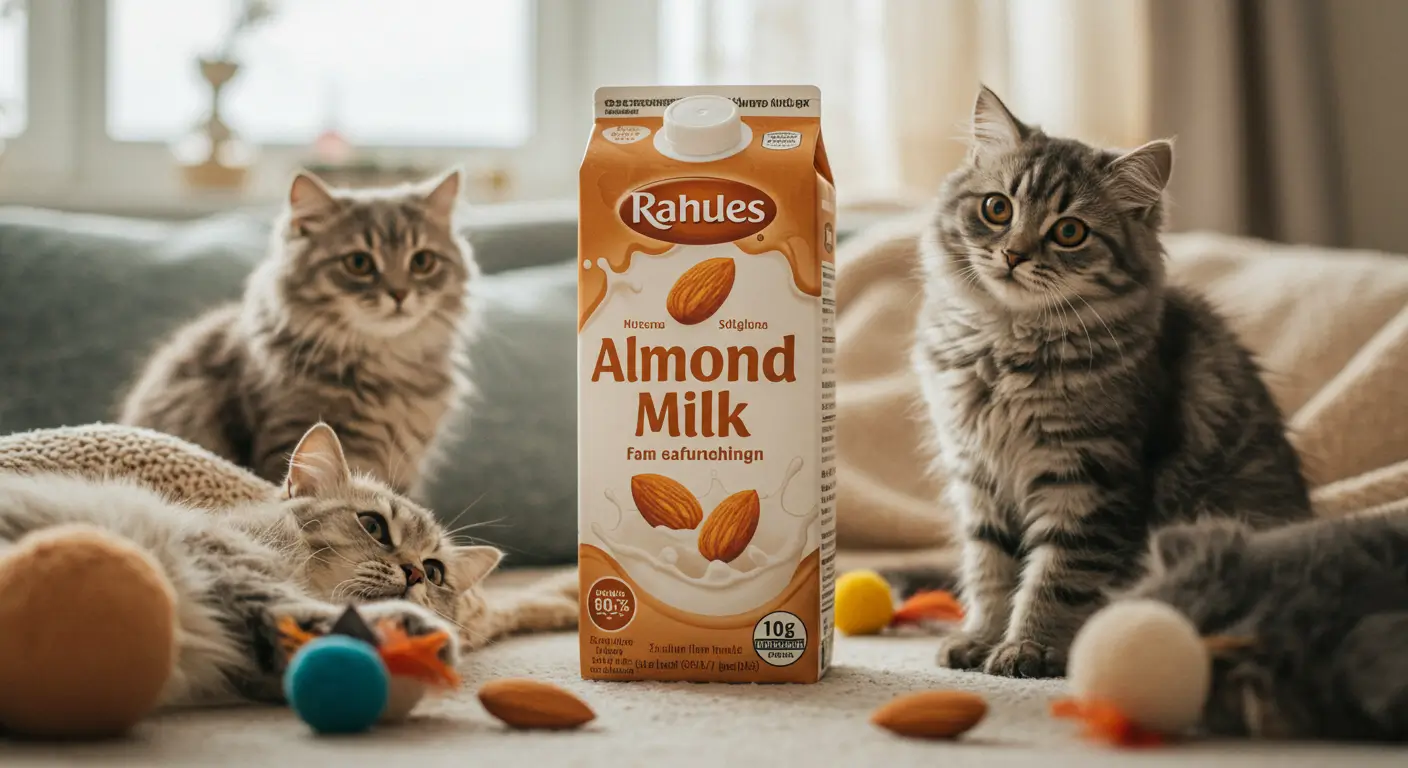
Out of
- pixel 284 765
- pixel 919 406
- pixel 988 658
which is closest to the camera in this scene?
pixel 284 765

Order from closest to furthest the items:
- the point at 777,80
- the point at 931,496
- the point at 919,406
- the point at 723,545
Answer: the point at 723,545 → the point at 919,406 → the point at 931,496 → the point at 777,80

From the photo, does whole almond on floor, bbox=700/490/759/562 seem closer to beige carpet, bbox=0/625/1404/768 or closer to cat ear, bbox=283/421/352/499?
beige carpet, bbox=0/625/1404/768

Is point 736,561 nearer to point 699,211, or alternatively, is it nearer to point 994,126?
point 699,211

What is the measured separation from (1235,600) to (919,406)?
2.99ft

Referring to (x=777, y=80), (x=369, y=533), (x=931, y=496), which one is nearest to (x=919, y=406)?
(x=931, y=496)

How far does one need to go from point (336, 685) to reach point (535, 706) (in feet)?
0.48

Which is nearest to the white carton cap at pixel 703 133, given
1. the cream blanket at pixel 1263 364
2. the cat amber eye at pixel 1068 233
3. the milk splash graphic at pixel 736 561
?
the milk splash graphic at pixel 736 561

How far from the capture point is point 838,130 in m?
2.69

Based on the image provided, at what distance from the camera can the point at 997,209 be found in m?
1.40

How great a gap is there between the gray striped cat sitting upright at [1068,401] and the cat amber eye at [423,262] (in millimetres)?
767

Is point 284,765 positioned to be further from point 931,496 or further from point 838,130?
point 838,130

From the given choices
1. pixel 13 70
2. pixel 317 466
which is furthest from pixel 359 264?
pixel 13 70

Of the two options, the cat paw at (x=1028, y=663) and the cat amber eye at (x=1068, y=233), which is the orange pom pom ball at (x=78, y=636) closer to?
the cat paw at (x=1028, y=663)

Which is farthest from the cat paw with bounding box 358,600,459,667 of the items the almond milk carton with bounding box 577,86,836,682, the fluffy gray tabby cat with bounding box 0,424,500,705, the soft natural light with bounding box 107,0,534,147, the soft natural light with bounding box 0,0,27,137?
the soft natural light with bounding box 0,0,27,137
